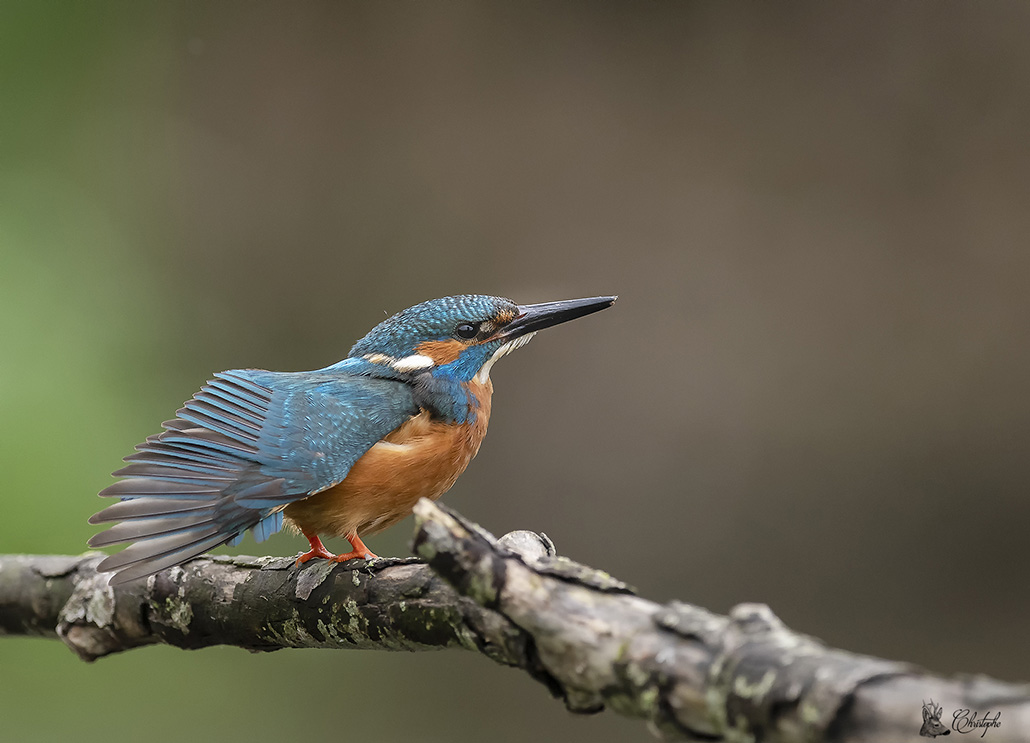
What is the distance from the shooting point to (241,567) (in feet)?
6.48

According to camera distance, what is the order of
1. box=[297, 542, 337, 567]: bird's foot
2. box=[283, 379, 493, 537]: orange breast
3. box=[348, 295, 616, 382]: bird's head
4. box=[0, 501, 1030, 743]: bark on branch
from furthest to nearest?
box=[348, 295, 616, 382]: bird's head, box=[283, 379, 493, 537]: orange breast, box=[297, 542, 337, 567]: bird's foot, box=[0, 501, 1030, 743]: bark on branch

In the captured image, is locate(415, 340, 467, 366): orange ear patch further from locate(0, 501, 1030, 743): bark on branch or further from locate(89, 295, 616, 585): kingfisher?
locate(0, 501, 1030, 743): bark on branch

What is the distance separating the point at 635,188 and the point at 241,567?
9.50ft

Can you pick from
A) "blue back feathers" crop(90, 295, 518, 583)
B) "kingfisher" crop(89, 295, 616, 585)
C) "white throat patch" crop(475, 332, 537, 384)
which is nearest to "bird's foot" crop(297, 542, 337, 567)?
"kingfisher" crop(89, 295, 616, 585)

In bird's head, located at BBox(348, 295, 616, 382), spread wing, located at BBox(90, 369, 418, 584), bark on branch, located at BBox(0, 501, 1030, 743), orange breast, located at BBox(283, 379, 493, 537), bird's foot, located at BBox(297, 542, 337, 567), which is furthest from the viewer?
bird's head, located at BBox(348, 295, 616, 382)

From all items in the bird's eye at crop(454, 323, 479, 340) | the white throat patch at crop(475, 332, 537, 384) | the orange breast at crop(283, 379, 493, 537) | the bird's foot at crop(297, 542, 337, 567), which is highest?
the bird's eye at crop(454, 323, 479, 340)

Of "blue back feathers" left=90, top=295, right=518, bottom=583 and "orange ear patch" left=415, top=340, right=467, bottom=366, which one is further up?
Answer: "orange ear patch" left=415, top=340, right=467, bottom=366

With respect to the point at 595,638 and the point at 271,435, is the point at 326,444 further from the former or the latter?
the point at 595,638

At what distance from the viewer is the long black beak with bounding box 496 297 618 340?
8.09 ft

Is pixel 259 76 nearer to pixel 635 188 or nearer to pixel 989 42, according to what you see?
pixel 635 188

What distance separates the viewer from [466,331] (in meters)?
2.42

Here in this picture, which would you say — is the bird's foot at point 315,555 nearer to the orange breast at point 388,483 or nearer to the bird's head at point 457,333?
the orange breast at point 388,483

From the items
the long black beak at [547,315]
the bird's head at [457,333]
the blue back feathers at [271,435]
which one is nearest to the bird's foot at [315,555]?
the blue back feathers at [271,435]

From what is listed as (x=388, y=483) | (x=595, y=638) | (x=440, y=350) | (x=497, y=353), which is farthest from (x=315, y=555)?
(x=595, y=638)
